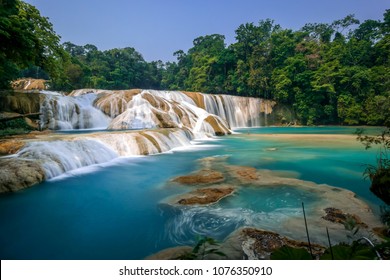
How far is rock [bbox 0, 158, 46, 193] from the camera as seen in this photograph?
210 inches

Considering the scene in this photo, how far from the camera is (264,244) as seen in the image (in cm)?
290

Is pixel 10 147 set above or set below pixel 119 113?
below

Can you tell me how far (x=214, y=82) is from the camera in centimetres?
3628

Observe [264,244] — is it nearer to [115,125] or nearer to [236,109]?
[115,125]

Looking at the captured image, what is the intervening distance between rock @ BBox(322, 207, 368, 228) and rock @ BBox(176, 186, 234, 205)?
1808 mm

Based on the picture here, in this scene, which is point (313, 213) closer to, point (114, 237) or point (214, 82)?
point (114, 237)

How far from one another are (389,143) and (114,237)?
Result: 4.99m

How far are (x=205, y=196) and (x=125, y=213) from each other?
1.53 metres

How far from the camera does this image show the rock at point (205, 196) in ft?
14.9

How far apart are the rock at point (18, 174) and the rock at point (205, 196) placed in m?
3.70

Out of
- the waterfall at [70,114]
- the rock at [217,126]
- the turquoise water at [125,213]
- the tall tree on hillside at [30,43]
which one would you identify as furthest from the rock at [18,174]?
the rock at [217,126]

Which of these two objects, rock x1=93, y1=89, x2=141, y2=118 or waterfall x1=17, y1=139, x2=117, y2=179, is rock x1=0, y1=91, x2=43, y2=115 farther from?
waterfall x1=17, y1=139, x2=117, y2=179

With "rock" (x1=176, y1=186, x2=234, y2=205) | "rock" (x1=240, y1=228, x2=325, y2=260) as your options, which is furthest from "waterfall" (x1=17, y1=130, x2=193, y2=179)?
"rock" (x1=240, y1=228, x2=325, y2=260)

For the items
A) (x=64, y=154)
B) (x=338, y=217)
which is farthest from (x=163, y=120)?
(x=338, y=217)
